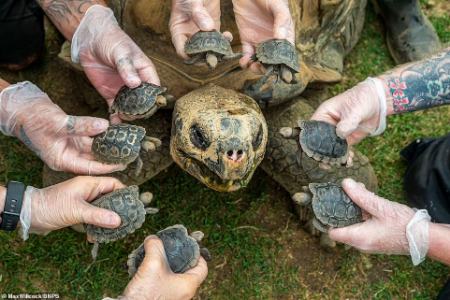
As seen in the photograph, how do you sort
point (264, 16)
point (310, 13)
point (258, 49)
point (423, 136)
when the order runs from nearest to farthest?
point (258, 49), point (264, 16), point (310, 13), point (423, 136)

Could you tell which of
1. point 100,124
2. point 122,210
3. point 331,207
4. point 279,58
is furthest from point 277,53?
point 122,210

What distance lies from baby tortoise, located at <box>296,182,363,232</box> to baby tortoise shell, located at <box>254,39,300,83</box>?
491mm

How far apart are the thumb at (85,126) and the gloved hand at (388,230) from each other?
1.02 meters

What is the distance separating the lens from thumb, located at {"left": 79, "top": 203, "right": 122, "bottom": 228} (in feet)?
6.98

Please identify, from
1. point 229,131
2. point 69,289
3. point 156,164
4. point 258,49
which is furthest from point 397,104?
point 69,289

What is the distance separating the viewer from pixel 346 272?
2930 millimetres

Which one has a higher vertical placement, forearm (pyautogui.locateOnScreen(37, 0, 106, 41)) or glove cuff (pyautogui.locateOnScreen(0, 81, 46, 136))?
forearm (pyautogui.locateOnScreen(37, 0, 106, 41))

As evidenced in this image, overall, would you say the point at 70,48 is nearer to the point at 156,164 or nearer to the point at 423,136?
the point at 156,164

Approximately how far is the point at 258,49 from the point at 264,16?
1.15 ft

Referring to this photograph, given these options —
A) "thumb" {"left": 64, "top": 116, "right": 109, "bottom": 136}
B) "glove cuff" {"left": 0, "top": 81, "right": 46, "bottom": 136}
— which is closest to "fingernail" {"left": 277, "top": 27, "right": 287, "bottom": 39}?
"thumb" {"left": 64, "top": 116, "right": 109, "bottom": 136}

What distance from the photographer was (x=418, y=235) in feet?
7.14

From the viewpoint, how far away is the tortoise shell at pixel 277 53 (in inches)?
92.0

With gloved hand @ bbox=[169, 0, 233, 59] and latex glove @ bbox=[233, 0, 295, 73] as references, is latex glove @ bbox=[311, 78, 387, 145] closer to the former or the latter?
latex glove @ bbox=[233, 0, 295, 73]

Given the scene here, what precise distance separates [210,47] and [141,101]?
0.36 metres
